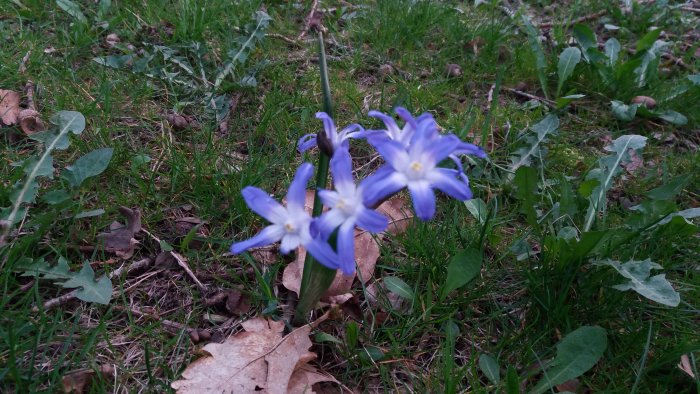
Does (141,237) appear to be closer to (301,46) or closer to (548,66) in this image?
(301,46)

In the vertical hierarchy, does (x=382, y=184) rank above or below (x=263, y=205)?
above

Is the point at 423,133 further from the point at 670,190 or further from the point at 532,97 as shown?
the point at 532,97

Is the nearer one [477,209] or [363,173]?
[477,209]

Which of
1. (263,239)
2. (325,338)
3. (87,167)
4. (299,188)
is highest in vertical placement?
(299,188)

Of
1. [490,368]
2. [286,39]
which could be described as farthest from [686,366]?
[286,39]

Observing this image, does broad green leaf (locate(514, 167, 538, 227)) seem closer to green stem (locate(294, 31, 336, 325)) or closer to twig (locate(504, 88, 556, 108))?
green stem (locate(294, 31, 336, 325))
